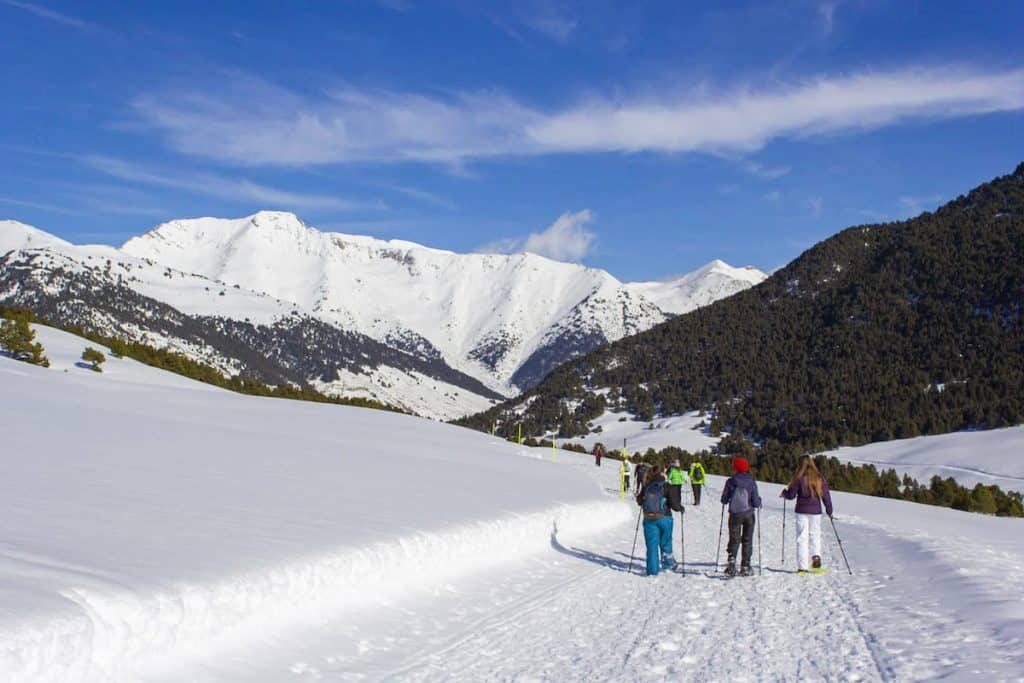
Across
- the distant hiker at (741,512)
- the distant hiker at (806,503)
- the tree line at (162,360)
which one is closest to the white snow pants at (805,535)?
the distant hiker at (806,503)

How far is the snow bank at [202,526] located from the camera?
723 cm

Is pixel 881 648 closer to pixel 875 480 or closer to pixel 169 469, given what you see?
pixel 169 469

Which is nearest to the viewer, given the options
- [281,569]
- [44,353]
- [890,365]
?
[281,569]

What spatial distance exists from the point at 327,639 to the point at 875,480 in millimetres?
49800

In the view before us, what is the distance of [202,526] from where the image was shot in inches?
438

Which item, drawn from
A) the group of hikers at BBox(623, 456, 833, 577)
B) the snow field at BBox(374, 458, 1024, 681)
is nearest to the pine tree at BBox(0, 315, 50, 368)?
the snow field at BBox(374, 458, 1024, 681)

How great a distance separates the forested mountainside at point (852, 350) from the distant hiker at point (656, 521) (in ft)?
254

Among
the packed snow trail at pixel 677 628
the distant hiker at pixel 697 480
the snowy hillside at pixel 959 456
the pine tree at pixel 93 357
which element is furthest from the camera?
the snowy hillside at pixel 959 456

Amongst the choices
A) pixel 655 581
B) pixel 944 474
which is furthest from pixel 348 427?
pixel 944 474

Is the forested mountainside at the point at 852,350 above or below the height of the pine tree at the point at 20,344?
above

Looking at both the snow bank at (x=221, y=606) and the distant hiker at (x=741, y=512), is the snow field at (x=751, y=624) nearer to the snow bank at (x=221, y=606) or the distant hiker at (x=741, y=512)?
the distant hiker at (x=741, y=512)

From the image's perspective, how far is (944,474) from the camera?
203 feet

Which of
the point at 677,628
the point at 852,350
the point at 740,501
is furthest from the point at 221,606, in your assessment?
the point at 852,350

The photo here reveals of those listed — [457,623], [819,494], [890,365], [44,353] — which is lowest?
[457,623]
